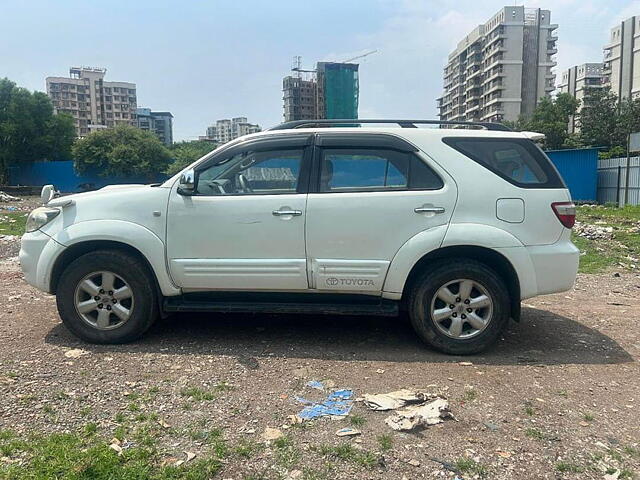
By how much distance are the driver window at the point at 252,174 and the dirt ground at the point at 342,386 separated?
1408 mm

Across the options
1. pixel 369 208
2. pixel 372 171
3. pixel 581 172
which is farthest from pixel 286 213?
pixel 581 172

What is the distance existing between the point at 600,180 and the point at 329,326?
93.4 ft

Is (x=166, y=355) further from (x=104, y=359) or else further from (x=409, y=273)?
(x=409, y=273)

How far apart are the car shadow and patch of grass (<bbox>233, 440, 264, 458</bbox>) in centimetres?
122

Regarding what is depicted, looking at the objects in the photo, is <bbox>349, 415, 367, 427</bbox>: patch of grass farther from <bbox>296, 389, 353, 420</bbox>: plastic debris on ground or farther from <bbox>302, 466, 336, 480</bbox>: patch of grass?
<bbox>302, 466, 336, 480</bbox>: patch of grass

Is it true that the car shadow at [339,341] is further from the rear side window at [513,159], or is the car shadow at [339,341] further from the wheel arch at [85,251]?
the rear side window at [513,159]

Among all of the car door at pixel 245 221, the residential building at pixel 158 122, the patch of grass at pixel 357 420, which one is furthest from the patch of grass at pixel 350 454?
the residential building at pixel 158 122

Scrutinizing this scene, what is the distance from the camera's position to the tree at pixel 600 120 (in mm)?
52906

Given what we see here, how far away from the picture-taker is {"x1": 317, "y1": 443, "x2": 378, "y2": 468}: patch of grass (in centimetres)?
287

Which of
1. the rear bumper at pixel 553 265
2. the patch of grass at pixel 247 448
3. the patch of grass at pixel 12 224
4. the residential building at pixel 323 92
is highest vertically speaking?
the residential building at pixel 323 92

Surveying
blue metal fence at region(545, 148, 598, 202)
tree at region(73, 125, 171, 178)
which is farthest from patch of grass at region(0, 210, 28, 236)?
tree at region(73, 125, 171, 178)

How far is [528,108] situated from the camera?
98.1 meters

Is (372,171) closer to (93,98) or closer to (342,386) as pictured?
(342,386)

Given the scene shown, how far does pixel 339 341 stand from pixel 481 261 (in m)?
1.47
